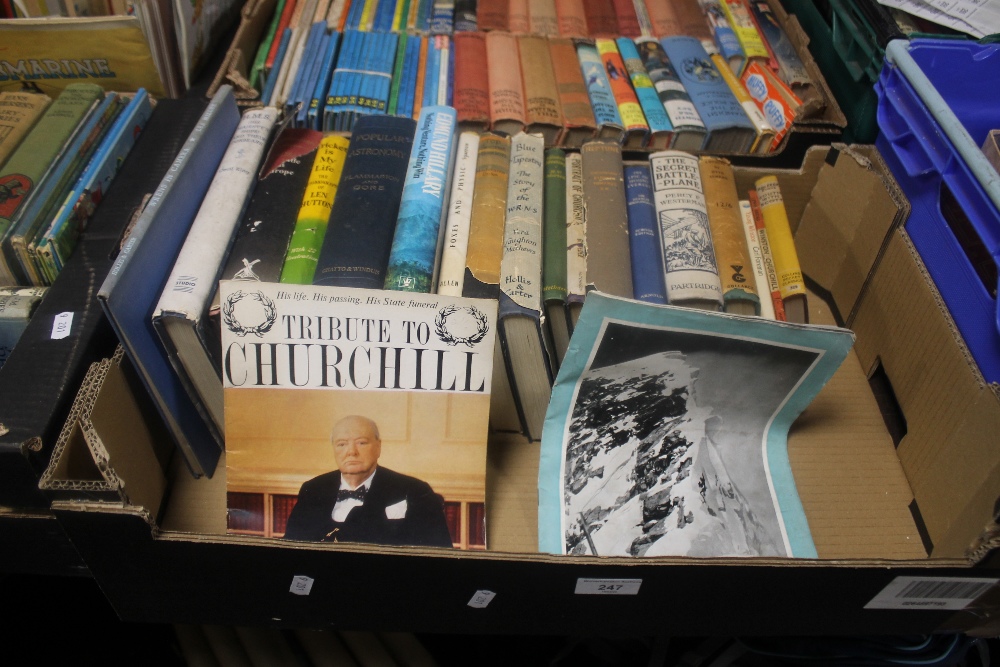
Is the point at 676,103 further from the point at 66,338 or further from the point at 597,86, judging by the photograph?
the point at 66,338

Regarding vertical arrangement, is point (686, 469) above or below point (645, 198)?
below

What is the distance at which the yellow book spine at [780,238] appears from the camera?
917 millimetres

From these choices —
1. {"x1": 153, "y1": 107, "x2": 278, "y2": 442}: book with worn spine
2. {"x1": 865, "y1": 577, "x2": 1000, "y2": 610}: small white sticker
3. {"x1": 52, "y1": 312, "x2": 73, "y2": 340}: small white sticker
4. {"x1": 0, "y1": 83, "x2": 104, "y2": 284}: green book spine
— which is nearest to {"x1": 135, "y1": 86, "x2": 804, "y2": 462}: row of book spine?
{"x1": 153, "y1": 107, "x2": 278, "y2": 442}: book with worn spine

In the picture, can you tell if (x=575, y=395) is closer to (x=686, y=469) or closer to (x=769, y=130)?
(x=686, y=469)

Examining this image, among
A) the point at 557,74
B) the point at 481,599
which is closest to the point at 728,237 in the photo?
the point at 557,74

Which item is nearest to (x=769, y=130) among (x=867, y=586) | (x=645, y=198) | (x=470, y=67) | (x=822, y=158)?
(x=822, y=158)

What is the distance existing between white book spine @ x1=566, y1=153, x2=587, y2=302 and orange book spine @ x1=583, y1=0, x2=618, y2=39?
1.18 ft

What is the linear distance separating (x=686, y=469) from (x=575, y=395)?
16cm

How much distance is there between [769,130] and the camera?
1052mm

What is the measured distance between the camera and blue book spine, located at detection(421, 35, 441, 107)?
1.08m

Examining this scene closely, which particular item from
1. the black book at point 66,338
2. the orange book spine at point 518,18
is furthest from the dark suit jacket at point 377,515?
the orange book spine at point 518,18

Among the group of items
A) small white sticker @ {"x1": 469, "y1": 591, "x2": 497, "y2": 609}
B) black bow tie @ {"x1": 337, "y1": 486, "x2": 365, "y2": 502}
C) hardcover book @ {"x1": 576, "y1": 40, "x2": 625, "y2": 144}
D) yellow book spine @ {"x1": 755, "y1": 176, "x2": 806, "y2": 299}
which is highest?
hardcover book @ {"x1": 576, "y1": 40, "x2": 625, "y2": 144}

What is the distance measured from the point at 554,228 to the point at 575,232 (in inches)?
1.0

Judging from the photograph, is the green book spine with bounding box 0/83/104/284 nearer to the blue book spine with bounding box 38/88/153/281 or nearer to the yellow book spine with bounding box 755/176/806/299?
the blue book spine with bounding box 38/88/153/281
